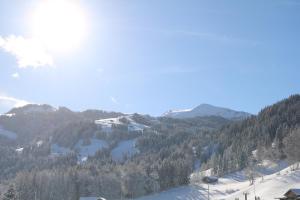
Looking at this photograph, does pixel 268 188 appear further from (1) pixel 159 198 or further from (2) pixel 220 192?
(1) pixel 159 198

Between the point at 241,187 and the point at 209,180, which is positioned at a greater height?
the point at 241,187

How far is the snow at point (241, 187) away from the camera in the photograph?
123206 millimetres

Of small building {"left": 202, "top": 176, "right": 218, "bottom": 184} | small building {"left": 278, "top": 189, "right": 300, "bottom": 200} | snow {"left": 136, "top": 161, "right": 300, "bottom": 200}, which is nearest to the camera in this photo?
small building {"left": 278, "top": 189, "right": 300, "bottom": 200}

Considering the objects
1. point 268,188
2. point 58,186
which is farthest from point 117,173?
point 268,188

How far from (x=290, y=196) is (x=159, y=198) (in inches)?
3506

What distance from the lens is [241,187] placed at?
154625 millimetres

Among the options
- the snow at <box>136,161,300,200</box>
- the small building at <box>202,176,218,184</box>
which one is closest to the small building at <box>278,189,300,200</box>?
the snow at <box>136,161,300,200</box>

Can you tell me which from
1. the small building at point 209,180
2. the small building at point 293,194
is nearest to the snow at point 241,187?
the small building at point 209,180

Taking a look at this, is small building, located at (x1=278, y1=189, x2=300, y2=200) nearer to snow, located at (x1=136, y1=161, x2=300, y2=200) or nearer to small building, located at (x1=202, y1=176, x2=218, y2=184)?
snow, located at (x1=136, y1=161, x2=300, y2=200)

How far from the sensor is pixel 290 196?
256ft

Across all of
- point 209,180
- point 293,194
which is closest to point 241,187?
point 209,180

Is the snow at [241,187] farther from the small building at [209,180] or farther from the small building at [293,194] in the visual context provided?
the small building at [293,194]

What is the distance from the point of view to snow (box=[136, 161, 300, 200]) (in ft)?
404

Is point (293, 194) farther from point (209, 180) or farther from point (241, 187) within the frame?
point (209, 180)
